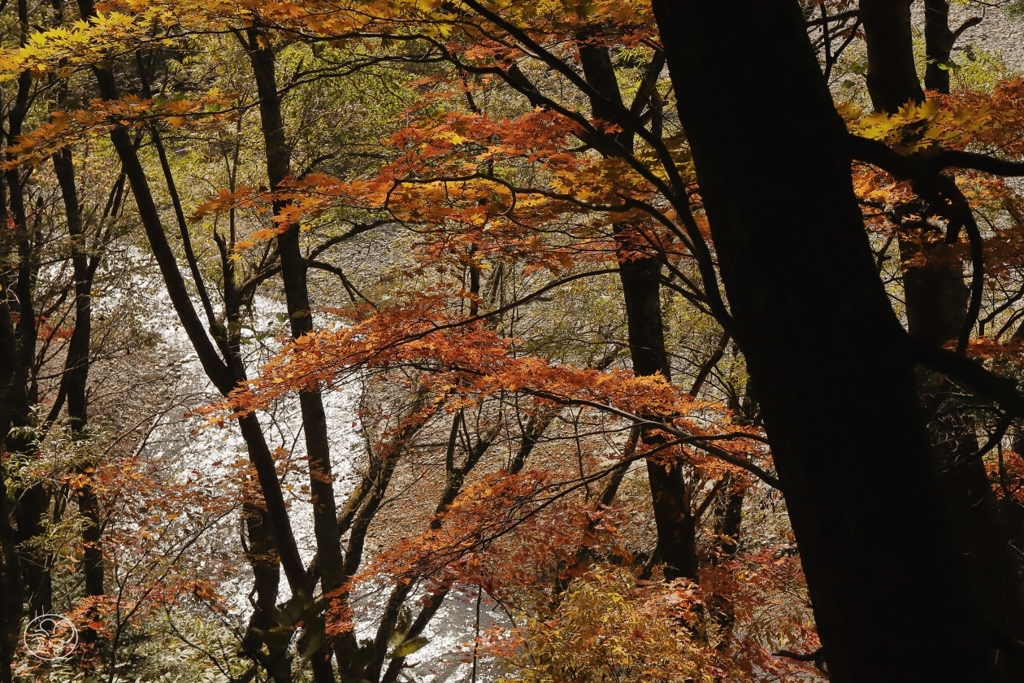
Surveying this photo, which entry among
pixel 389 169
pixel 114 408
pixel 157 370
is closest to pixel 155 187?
pixel 114 408

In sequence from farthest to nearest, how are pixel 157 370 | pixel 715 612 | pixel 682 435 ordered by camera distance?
1. pixel 157 370
2. pixel 715 612
3. pixel 682 435

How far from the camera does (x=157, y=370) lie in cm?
1647

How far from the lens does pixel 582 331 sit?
10883 mm

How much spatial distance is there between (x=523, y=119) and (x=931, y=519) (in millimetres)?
2567

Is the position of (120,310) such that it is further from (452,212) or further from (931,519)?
(931,519)

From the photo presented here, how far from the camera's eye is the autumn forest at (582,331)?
144cm

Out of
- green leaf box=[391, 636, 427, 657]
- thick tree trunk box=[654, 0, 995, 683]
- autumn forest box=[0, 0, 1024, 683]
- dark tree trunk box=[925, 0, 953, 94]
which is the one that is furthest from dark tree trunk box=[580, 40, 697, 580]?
thick tree trunk box=[654, 0, 995, 683]

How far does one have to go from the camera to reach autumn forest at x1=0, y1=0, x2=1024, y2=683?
4.73 feet
